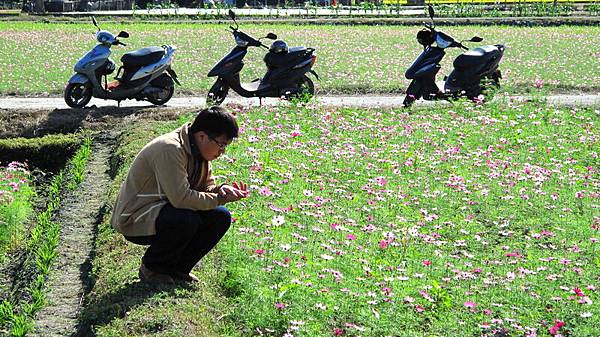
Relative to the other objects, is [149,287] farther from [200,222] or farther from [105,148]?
[105,148]

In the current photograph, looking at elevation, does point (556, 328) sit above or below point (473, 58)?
below

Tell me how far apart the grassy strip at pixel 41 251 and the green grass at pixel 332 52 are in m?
5.38

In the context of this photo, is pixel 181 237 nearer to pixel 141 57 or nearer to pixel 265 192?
pixel 265 192

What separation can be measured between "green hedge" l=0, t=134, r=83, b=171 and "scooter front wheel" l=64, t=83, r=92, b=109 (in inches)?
77.1

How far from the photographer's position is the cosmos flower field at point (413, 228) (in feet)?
17.5

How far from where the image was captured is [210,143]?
528 centimetres

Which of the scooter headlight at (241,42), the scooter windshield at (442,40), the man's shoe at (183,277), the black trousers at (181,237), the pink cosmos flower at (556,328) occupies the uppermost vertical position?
the scooter windshield at (442,40)

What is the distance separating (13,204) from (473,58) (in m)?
7.28

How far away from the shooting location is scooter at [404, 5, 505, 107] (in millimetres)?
12945

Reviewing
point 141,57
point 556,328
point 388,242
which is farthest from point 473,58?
point 556,328

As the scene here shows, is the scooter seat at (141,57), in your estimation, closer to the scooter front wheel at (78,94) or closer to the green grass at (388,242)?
the scooter front wheel at (78,94)

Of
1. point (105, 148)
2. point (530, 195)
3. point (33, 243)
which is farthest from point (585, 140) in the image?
point (33, 243)

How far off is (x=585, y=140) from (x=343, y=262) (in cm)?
533

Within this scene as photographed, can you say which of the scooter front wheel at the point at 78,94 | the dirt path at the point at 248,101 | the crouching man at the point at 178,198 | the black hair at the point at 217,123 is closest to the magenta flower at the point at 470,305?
the crouching man at the point at 178,198
